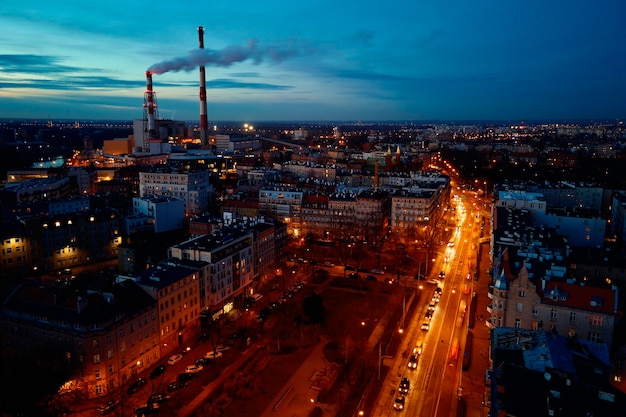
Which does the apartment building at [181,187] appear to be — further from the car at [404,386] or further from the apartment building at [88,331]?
the car at [404,386]

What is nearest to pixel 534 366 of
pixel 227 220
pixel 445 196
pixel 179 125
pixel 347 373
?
pixel 347 373

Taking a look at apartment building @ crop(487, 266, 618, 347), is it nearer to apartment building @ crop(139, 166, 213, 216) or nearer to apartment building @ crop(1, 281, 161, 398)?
apartment building @ crop(1, 281, 161, 398)

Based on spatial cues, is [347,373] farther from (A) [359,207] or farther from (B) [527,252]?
(A) [359,207]

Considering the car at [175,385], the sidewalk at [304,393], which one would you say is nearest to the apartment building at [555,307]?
the sidewalk at [304,393]

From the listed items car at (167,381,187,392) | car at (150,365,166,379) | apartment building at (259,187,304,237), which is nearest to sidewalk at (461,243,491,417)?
car at (167,381,187,392)

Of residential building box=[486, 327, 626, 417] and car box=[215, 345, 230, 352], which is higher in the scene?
residential building box=[486, 327, 626, 417]

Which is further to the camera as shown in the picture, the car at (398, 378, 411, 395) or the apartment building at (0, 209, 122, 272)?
the apartment building at (0, 209, 122, 272)

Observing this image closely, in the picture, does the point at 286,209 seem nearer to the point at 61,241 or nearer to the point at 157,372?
the point at 61,241
